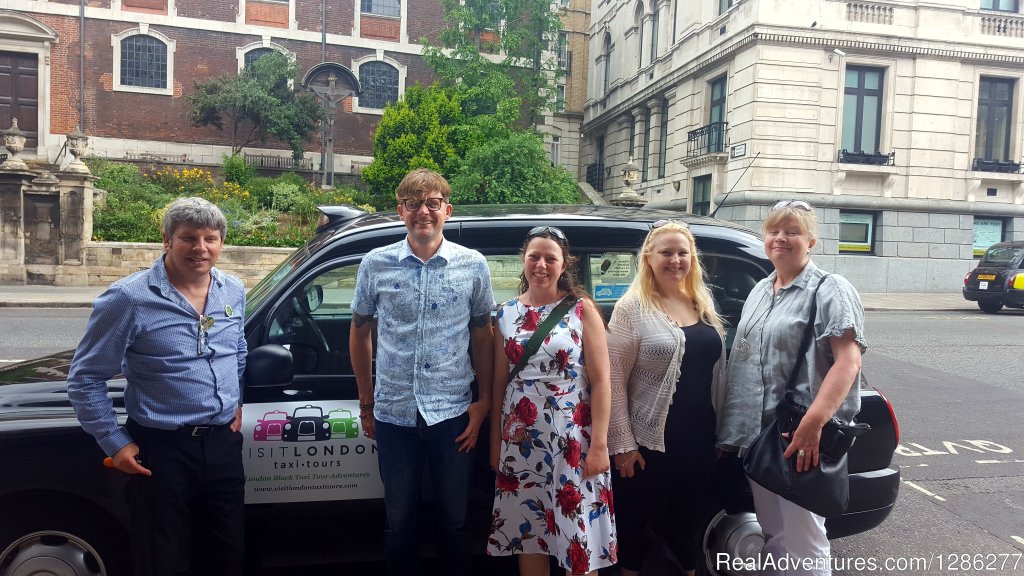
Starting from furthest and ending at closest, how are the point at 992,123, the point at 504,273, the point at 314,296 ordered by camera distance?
the point at 992,123, the point at 504,273, the point at 314,296

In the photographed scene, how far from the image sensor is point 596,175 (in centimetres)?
3666

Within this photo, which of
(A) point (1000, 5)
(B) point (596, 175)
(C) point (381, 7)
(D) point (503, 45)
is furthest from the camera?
(B) point (596, 175)

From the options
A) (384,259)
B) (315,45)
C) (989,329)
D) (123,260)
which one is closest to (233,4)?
(315,45)

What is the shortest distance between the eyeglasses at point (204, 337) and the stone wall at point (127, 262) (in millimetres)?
15795

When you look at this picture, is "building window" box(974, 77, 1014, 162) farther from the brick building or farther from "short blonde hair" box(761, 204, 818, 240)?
"short blonde hair" box(761, 204, 818, 240)

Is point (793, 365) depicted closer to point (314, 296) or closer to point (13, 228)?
point (314, 296)

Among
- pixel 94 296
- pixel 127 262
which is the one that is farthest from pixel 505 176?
pixel 94 296

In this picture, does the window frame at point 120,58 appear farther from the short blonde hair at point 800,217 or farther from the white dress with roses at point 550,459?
the short blonde hair at point 800,217

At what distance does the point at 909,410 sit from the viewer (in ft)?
23.9

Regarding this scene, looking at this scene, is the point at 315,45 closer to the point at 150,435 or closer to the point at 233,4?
the point at 233,4

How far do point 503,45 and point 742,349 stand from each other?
81.9ft

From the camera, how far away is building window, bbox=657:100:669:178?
28734mm

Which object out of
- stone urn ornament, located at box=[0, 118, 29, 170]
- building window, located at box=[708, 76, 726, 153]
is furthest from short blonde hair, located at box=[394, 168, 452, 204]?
building window, located at box=[708, 76, 726, 153]

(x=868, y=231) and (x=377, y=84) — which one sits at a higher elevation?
(x=377, y=84)
